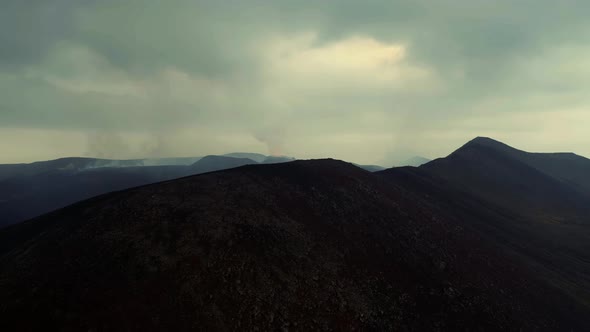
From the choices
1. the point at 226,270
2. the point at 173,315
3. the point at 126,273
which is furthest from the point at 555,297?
the point at 126,273

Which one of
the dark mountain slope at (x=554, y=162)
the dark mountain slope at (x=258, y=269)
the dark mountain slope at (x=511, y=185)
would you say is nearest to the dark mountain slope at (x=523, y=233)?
the dark mountain slope at (x=258, y=269)

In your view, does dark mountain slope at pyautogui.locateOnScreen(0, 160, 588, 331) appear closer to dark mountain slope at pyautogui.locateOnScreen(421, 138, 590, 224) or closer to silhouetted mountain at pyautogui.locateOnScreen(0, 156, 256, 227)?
dark mountain slope at pyautogui.locateOnScreen(421, 138, 590, 224)

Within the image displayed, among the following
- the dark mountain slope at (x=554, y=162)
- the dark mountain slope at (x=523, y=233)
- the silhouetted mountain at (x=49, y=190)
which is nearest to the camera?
the dark mountain slope at (x=523, y=233)

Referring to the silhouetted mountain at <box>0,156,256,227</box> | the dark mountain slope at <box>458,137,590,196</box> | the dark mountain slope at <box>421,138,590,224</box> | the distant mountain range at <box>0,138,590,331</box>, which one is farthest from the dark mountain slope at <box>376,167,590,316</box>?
the silhouetted mountain at <box>0,156,256,227</box>

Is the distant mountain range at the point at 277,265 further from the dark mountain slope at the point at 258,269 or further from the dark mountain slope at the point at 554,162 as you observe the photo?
the dark mountain slope at the point at 554,162

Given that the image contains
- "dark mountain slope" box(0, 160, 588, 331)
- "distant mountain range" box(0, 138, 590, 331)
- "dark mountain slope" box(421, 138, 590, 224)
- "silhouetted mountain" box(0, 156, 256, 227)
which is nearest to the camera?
"dark mountain slope" box(0, 160, 588, 331)
